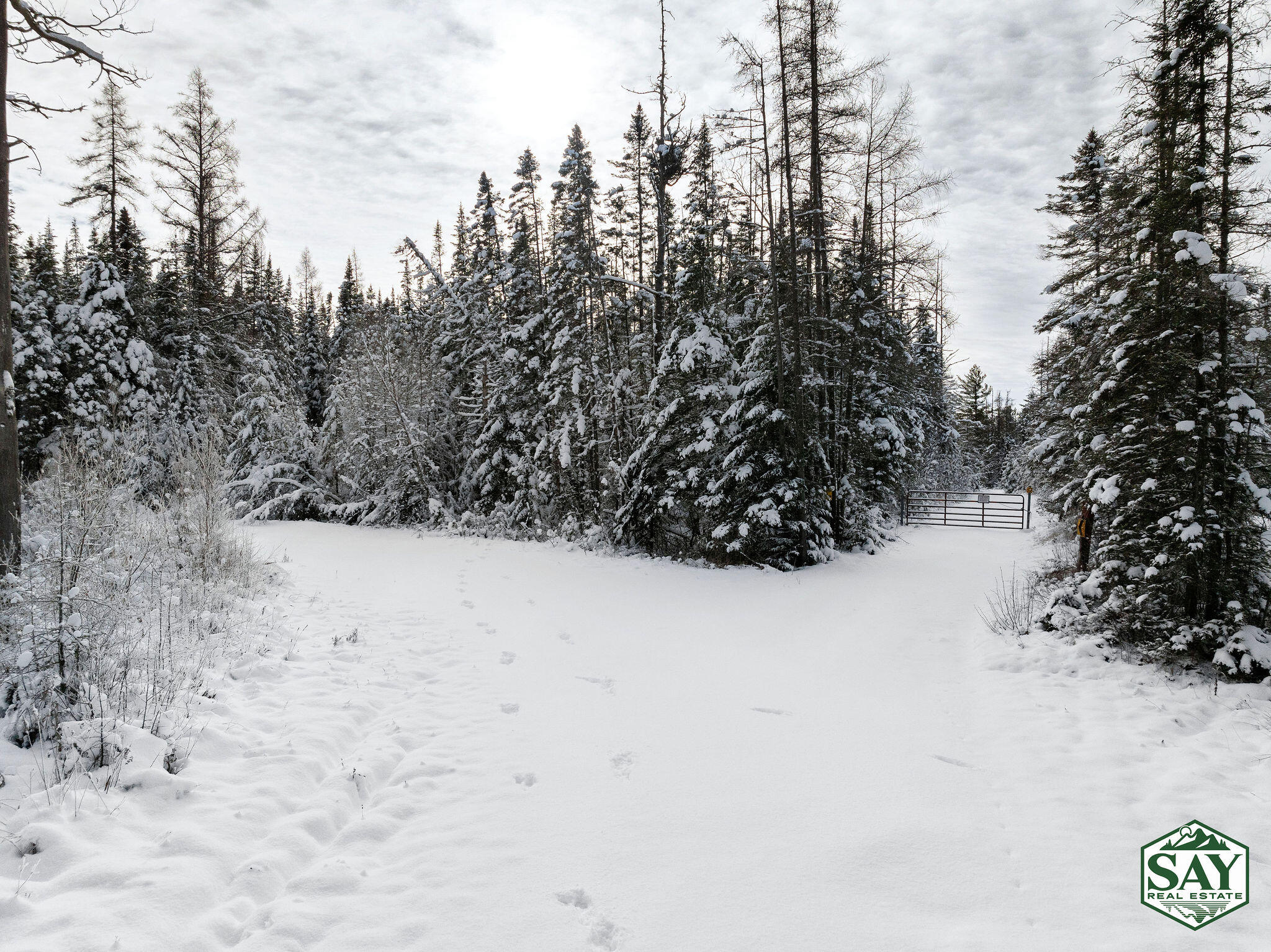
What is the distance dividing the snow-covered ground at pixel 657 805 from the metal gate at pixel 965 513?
54.4 ft

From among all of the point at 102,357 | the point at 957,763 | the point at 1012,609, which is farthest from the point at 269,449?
the point at 957,763

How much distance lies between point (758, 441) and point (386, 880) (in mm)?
10680

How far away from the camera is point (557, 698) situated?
234 inches

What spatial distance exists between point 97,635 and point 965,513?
29299mm

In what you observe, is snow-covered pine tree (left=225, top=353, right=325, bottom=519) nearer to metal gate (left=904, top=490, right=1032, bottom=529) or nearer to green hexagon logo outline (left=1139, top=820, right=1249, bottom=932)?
metal gate (left=904, top=490, right=1032, bottom=529)

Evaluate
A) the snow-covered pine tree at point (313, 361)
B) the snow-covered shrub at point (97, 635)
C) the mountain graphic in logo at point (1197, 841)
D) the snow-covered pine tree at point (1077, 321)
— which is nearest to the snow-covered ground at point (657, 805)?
the mountain graphic in logo at point (1197, 841)

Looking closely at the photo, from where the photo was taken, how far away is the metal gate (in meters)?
22.4

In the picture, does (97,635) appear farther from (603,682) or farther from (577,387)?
(577,387)

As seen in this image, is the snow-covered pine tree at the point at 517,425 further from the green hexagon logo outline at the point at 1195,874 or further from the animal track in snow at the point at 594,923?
the green hexagon logo outline at the point at 1195,874

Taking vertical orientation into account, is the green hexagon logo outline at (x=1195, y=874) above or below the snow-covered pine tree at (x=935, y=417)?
Answer: below

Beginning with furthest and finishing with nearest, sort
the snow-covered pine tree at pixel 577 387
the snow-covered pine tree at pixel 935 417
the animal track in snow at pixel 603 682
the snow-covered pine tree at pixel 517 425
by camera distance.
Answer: the snow-covered pine tree at pixel 935 417 < the snow-covered pine tree at pixel 517 425 < the snow-covered pine tree at pixel 577 387 < the animal track in snow at pixel 603 682

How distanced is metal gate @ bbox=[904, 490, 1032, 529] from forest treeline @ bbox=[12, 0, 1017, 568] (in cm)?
165

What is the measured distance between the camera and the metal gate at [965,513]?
73.4 feet

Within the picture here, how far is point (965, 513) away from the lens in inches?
1080
